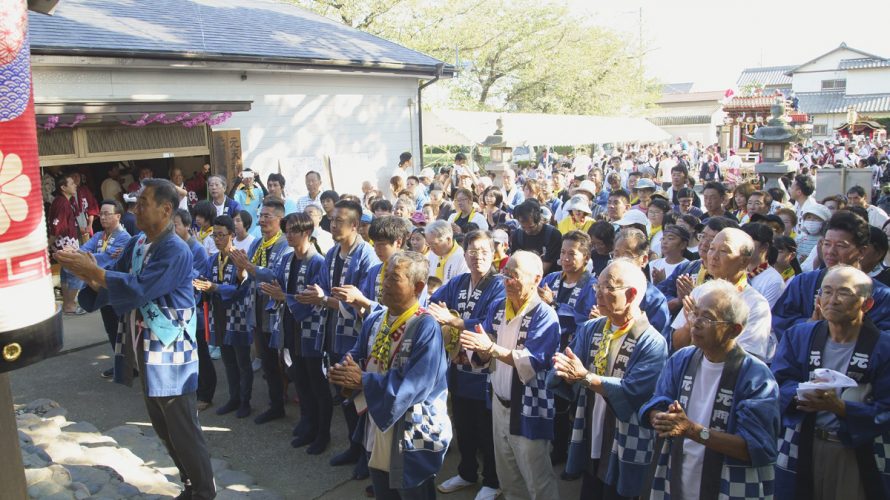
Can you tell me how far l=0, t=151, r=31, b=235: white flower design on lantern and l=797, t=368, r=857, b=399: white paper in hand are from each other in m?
3.63

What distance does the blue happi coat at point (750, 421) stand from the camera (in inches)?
122

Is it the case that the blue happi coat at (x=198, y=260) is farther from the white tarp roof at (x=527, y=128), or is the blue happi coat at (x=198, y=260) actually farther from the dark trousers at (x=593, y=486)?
the white tarp roof at (x=527, y=128)

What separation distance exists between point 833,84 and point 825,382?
5744cm

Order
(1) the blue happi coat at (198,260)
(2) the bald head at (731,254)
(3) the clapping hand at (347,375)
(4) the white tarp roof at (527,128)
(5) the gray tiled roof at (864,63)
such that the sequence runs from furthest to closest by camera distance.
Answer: (5) the gray tiled roof at (864,63) < (4) the white tarp roof at (527,128) < (1) the blue happi coat at (198,260) < (2) the bald head at (731,254) < (3) the clapping hand at (347,375)

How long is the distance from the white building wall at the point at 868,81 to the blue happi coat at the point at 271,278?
50.5 metres

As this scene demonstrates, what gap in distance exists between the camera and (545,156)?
25688mm

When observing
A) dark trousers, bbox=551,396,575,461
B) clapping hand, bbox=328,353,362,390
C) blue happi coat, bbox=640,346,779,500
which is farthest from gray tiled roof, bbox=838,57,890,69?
clapping hand, bbox=328,353,362,390

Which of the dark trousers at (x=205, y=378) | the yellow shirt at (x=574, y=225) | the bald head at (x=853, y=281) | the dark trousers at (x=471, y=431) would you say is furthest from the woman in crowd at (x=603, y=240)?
the dark trousers at (x=205, y=378)

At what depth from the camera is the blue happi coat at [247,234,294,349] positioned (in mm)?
6227

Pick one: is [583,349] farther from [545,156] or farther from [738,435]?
[545,156]

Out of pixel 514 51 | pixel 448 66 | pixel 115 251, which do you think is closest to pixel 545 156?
pixel 514 51

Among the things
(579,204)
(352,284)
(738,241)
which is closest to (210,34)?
(579,204)

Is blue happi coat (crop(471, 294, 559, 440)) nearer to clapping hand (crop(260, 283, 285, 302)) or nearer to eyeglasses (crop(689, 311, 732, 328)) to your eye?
eyeglasses (crop(689, 311, 732, 328))

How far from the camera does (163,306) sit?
4773mm
